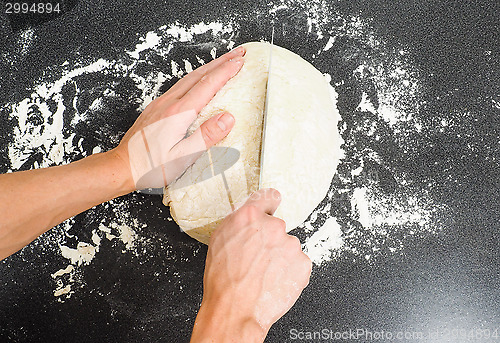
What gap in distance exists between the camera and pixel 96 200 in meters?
0.98

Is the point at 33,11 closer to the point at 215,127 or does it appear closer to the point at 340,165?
the point at 215,127

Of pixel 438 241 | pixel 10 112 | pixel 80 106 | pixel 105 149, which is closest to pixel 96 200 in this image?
pixel 105 149

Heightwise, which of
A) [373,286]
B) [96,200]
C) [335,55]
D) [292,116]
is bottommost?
[373,286]

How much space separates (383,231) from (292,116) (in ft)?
1.56

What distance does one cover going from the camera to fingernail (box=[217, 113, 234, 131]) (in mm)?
901

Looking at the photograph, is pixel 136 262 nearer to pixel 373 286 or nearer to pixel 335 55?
pixel 373 286

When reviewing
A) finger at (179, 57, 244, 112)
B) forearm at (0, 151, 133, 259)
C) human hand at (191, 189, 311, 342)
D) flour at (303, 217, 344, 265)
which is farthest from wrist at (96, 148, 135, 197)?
flour at (303, 217, 344, 265)

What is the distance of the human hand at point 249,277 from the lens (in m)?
0.74

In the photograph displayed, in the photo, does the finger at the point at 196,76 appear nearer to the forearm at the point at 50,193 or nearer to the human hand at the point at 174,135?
the human hand at the point at 174,135

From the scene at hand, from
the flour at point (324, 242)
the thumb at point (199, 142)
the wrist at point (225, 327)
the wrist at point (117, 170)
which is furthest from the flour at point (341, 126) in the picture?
the wrist at point (225, 327)
